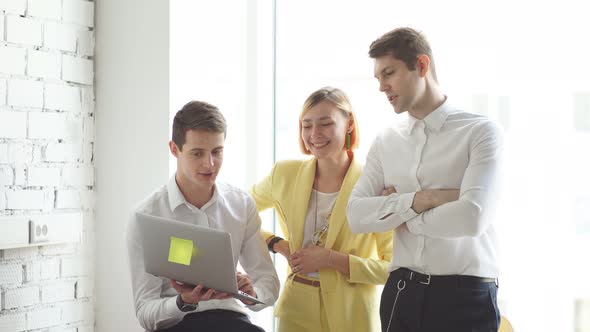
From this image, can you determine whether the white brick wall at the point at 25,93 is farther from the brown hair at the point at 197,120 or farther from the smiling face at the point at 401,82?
the smiling face at the point at 401,82

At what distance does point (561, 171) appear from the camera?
243 cm

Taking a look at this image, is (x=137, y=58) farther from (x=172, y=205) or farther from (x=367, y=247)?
(x=367, y=247)

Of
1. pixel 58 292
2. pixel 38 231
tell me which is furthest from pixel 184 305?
pixel 58 292

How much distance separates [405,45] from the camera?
2121 millimetres

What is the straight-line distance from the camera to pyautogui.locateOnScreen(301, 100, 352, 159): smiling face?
2.44m

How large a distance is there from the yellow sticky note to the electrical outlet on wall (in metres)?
0.86

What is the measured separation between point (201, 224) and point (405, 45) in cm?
84

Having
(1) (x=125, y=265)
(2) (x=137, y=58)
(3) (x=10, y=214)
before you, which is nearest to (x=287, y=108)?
(2) (x=137, y=58)

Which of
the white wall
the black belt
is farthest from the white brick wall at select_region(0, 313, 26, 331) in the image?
the black belt

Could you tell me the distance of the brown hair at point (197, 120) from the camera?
2.29 metres

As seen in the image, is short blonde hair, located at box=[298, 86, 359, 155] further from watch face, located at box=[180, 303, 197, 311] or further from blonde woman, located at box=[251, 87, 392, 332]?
watch face, located at box=[180, 303, 197, 311]

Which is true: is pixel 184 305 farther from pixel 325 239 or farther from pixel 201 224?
pixel 325 239

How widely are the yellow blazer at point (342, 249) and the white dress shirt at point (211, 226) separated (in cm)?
13

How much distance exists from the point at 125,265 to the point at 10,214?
0.53 m
